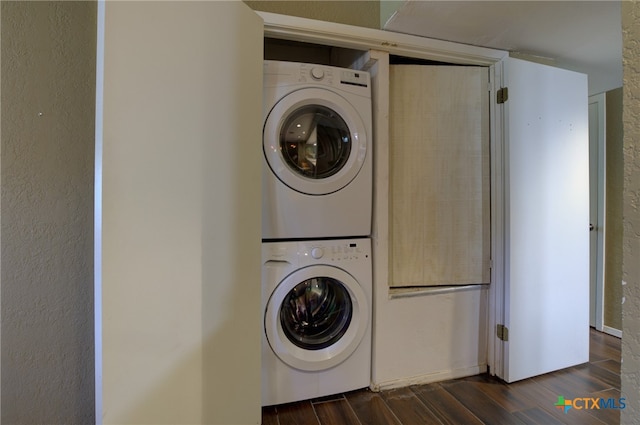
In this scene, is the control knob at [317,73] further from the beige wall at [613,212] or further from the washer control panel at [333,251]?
the beige wall at [613,212]

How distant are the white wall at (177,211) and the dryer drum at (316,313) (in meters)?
0.36

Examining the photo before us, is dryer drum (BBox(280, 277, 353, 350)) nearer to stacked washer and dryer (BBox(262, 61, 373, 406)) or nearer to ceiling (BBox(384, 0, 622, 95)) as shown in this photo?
stacked washer and dryer (BBox(262, 61, 373, 406))

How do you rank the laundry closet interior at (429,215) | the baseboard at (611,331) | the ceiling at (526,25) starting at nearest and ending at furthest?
the ceiling at (526,25) < the laundry closet interior at (429,215) < the baseboard at (611,331)

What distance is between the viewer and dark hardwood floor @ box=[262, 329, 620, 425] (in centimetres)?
134

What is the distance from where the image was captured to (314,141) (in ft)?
4.86

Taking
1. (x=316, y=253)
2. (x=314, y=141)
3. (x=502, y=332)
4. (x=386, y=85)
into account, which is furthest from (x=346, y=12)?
(x=502, y=332)

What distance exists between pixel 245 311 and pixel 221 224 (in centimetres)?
37

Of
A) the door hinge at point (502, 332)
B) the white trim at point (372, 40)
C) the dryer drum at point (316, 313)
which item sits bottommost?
the door hinge at point (502, 332)

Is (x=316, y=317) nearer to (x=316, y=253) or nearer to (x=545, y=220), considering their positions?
(x=316, y=253)

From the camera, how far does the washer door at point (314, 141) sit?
1.35 metres

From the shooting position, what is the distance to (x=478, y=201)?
5.47ft

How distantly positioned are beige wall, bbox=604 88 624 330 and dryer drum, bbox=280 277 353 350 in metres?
2.36

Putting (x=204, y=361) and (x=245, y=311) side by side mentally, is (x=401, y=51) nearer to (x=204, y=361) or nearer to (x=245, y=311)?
(x=245, y=311)

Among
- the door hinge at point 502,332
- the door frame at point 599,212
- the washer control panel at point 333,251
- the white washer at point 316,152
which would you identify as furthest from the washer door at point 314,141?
the door frame at point 599,212
